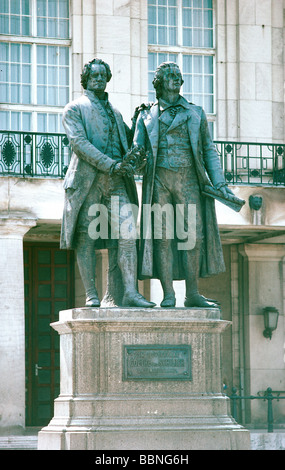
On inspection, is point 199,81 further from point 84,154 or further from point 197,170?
point 84,154

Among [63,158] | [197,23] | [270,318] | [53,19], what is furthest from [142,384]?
[197,23]

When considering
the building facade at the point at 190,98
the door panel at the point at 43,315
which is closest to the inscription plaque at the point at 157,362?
the building facade at the point at 190,98

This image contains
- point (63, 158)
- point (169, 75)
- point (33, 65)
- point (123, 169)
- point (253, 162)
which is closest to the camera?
point (123, 169)

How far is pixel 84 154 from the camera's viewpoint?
513 inches

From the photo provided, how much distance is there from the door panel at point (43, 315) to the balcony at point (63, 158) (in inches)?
112

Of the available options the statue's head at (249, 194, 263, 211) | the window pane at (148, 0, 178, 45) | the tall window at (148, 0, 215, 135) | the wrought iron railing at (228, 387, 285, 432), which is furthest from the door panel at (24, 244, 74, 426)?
the window pane at (148, 0, 178, 45)

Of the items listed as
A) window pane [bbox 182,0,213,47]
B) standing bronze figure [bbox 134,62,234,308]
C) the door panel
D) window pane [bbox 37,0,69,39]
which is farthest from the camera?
window pane [bbox 182,0,213,47]

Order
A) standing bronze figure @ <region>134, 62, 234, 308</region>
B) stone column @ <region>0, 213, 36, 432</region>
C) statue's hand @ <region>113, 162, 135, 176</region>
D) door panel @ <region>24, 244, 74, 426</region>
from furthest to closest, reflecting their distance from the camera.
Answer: door panel @ <region>24, 244, 74, 426</region>
stone column @ <region>0, 213, 36, 432</region>
standing bronze figure @ <region>134, 62, 234, 308</region>
statue's hand @ <region>113, 162, 135, 176</region>

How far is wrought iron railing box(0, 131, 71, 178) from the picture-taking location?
23.3m

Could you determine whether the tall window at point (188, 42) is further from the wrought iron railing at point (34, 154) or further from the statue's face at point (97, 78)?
the statue's face at point (97, 78)

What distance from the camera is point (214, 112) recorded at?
85.5 ft

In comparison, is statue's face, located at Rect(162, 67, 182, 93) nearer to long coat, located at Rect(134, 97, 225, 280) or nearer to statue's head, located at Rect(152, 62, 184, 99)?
statue's head, located at Rect(152, 62, 184, 99)

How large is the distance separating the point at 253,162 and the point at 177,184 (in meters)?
12.4

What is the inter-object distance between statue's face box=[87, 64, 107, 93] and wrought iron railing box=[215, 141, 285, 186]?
11.2m
